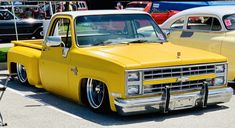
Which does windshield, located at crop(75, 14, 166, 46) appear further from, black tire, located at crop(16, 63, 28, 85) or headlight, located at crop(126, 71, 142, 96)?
black tire, located at crop(16, 63, 28, 85)

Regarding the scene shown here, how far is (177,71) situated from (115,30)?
1.54 metres

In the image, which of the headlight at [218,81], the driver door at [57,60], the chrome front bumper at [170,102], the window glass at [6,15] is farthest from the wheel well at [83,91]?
the window glass at [6,15]

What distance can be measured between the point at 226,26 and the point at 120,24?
8.47 ft

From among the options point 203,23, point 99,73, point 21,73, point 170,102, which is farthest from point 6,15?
point 170,102

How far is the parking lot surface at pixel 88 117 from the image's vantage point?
6.80 m

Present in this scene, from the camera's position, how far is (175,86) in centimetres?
703

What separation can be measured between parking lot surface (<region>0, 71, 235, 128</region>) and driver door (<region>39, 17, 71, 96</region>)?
32cm

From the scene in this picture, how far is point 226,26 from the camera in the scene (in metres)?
9.71

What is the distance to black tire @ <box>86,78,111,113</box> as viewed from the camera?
284 inches

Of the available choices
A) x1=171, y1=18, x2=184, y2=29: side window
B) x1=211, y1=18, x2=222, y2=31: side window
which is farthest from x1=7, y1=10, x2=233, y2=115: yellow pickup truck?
x1=171, y1=18, x2=184, y2=29: side window

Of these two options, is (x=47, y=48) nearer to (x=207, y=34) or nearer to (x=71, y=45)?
(x=71, y=45)

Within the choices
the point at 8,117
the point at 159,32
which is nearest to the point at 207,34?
the point at 159,32

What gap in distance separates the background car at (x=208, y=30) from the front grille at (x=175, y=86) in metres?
2.22

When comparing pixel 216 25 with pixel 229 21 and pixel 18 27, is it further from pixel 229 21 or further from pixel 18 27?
pixel 18 27
